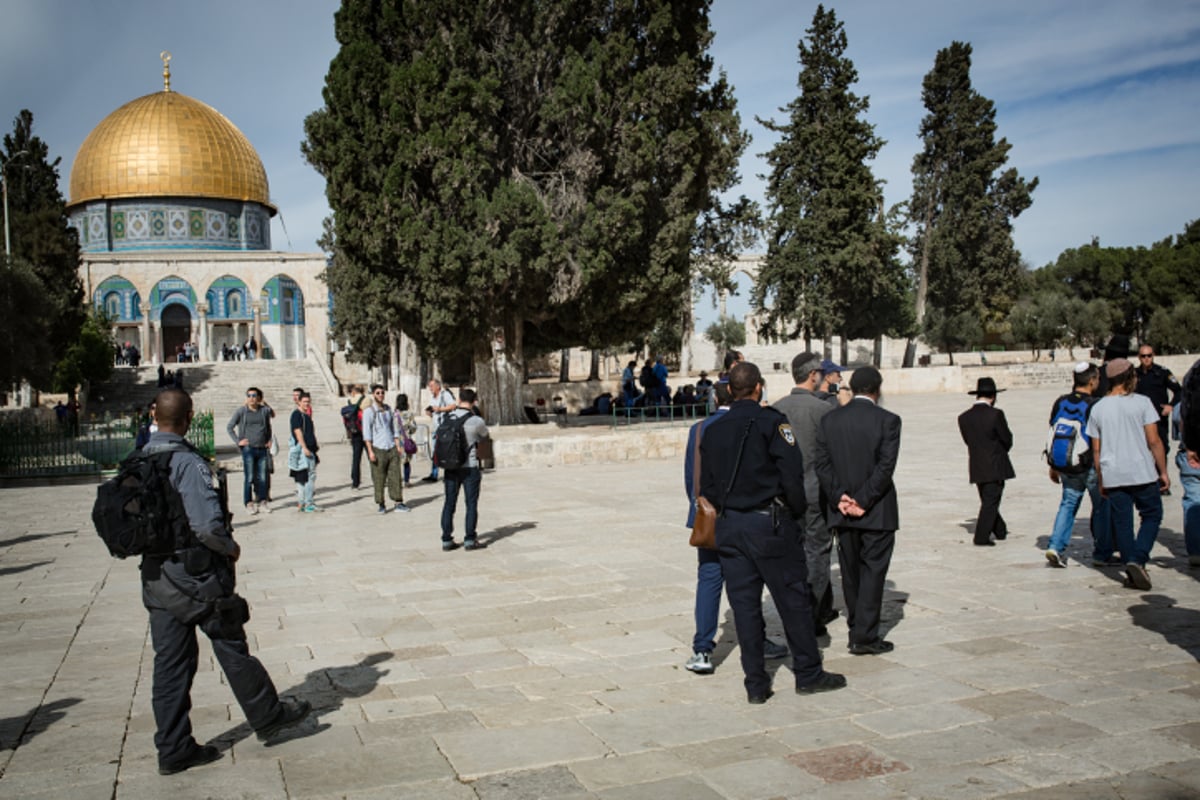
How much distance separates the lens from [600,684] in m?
4.96

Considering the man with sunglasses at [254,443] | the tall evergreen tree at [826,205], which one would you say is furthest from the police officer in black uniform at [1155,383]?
the tall evergreen tree at [826,205]

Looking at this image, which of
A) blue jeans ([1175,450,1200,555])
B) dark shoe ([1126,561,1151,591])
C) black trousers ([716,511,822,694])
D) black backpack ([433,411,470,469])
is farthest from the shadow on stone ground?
blue jeans ([1175,450,1200,555])

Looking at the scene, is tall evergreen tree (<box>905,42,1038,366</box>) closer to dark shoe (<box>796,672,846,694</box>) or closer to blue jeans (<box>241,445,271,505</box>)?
blue jeans (<box>241,445,271,505</box>)

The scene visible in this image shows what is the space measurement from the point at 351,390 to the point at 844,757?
12.2 m

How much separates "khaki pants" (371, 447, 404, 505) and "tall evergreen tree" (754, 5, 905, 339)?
27.3 meters

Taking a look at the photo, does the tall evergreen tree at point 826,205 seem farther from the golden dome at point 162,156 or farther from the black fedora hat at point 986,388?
the golden dome at point 162,156

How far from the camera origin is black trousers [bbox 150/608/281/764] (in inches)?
156

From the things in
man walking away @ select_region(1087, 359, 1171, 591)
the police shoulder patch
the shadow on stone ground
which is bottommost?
the shadow on stone ground

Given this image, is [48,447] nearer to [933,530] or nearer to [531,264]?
[531,264]

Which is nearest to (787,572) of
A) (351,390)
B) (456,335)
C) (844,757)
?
(844,757)

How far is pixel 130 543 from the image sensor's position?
385 centimetres

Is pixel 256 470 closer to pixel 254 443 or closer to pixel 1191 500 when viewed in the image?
pixel 254 443

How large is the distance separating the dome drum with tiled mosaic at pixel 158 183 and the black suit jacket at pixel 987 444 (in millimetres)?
55569

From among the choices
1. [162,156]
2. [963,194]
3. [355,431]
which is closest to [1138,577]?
[355,431]
